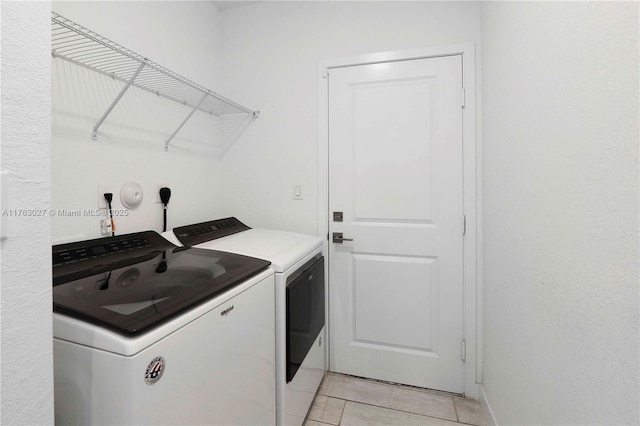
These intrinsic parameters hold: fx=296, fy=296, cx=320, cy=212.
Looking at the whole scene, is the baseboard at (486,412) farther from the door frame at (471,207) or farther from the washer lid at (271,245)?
the washer lid at (271,245)

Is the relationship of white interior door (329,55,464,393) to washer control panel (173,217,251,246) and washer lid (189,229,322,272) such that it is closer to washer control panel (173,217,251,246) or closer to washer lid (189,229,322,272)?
Result: washer lid (189,229,322,272)

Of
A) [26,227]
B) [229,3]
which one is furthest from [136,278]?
[229,3]

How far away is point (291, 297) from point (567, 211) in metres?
1.08

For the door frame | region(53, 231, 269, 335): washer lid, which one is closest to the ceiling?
the door frame

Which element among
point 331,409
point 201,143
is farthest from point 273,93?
point 331,409

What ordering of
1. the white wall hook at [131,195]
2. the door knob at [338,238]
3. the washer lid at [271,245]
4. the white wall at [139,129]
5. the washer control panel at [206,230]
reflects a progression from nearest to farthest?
the white wall at [139,129]
the washer lid at [271,245]
the white wall hook at [131,195]
the washer control panel at [206,230]
the door knob at [338,238]

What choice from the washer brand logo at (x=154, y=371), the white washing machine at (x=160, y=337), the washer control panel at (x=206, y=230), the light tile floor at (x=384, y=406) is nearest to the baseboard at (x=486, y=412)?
the light tile floor at (x=384, y=406)

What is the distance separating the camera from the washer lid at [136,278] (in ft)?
2.50

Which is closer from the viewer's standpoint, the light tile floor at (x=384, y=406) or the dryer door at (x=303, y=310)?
the dryer door at (x=303, y=310)

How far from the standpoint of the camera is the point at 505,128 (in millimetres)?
1387

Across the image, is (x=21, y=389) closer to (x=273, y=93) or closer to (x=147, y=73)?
(x=147, y=73)

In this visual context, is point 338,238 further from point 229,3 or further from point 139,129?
point 229,3

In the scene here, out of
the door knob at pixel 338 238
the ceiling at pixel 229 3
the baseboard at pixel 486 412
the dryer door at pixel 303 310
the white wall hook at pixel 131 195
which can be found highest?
the ceiling at pixel 229 3

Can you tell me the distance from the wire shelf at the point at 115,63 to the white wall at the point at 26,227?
50 centimetres
